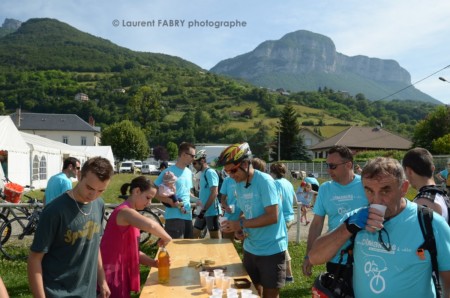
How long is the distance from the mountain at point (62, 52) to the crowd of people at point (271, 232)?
151181 mm

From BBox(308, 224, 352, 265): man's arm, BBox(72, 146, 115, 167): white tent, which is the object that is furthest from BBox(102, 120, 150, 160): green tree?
BBox(308, 224, 352, 265): man's arm

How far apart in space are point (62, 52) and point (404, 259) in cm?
17066

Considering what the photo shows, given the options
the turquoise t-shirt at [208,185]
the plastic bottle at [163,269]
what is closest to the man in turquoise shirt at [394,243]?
the plastic bottle at [163,269]

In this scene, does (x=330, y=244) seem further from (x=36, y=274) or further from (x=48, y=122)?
(x=48, y=122)

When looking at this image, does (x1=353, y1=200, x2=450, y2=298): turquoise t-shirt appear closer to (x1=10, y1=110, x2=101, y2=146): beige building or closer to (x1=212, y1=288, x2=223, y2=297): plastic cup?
(x1=212, y1=288, x2=223, y2=297): plastic cup

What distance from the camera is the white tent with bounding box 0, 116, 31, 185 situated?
771 inches

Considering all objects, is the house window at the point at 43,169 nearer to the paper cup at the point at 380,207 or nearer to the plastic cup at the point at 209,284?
the plastic cup at the point at 209,284

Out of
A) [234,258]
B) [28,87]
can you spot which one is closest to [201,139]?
[28,87]

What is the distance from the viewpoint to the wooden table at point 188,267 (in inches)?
124

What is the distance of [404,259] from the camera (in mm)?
2082

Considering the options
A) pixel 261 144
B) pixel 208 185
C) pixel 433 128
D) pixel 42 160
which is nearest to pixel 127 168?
pixel 261 144

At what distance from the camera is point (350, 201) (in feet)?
12.4

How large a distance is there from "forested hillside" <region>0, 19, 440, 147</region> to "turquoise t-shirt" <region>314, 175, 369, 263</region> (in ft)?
251

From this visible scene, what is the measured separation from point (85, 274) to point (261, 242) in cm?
168
